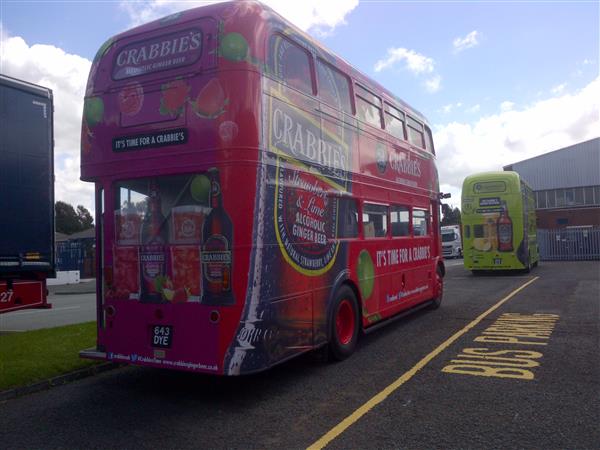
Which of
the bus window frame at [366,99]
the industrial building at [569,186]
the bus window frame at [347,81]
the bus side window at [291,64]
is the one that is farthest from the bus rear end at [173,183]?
the industrial building at [569,186]

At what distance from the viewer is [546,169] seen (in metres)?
51.0

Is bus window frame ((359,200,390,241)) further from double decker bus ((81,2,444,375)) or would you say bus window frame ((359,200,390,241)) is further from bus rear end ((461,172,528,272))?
bus rear end ((461,172,528,272))

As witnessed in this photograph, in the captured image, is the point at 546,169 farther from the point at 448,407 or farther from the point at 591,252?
the point at 448,407

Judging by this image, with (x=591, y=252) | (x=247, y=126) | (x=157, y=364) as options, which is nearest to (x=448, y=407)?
(x=157, y=364)

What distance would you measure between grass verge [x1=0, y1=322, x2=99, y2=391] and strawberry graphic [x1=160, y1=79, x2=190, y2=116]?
11.8ft

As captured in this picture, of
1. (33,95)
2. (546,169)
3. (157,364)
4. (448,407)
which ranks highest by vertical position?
(546,169)

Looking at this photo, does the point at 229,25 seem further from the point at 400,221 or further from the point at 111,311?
the point at 400,221

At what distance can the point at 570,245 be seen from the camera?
3519 centimetres

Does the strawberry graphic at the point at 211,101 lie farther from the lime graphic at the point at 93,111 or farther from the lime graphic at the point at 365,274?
the lime graphic at the point at 365,274

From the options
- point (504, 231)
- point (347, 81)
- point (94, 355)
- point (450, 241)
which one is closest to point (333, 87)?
point (347, 81)

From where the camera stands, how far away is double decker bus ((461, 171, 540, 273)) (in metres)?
21.9

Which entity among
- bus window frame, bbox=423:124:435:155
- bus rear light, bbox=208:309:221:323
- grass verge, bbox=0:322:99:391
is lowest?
grass verge, bbox=0:322:99:391

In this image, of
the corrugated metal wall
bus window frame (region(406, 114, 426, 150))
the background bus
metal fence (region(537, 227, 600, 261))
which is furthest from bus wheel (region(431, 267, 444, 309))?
the corrugated metal wall

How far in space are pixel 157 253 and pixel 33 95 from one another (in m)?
5.26
